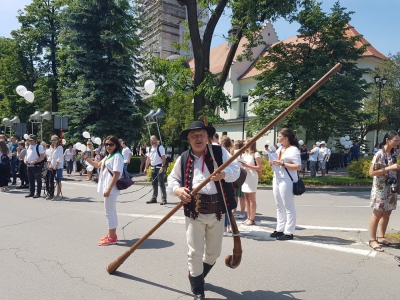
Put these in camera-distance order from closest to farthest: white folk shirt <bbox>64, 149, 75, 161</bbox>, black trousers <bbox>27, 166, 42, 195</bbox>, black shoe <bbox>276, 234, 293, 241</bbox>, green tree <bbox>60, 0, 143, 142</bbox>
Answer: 1. black shoe <bbox>276, 234, 293, 241</bbox>
2. black trousers <bbox>27, 166, 42, 195</bbox>
3. white folk shirt <bbox>64, 149, 75, 161</bbox>
4. green tree <bbox>60, 0, 143, 142</bbox>

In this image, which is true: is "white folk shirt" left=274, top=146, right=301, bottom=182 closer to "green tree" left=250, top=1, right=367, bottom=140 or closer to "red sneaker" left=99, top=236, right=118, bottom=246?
"red sneaker" left=99, top=236, right=118, bottom=246

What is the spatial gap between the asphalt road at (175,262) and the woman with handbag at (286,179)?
0.94 feet

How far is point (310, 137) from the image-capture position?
21312 mm

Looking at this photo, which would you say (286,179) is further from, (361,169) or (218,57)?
(218,57)

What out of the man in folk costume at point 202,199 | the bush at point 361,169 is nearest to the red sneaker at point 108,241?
the man in folk costume at point 202,199

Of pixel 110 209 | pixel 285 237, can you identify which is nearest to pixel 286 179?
pixel 285 237

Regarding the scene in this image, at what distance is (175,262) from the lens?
509cm

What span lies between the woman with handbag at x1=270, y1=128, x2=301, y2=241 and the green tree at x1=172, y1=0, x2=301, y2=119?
890 cm

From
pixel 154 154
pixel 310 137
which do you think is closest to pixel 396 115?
pixel 310 137

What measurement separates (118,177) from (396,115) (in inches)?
1173

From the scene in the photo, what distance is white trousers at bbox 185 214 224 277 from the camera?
3.74m

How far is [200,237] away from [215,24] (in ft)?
48.4

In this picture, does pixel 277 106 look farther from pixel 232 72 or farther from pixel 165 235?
pixel 232 72

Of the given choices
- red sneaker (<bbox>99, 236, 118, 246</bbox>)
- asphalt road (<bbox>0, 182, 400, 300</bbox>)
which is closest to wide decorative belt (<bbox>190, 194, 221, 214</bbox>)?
asphalt road (<bbox>0, 182, 400, 300</bbox>)
